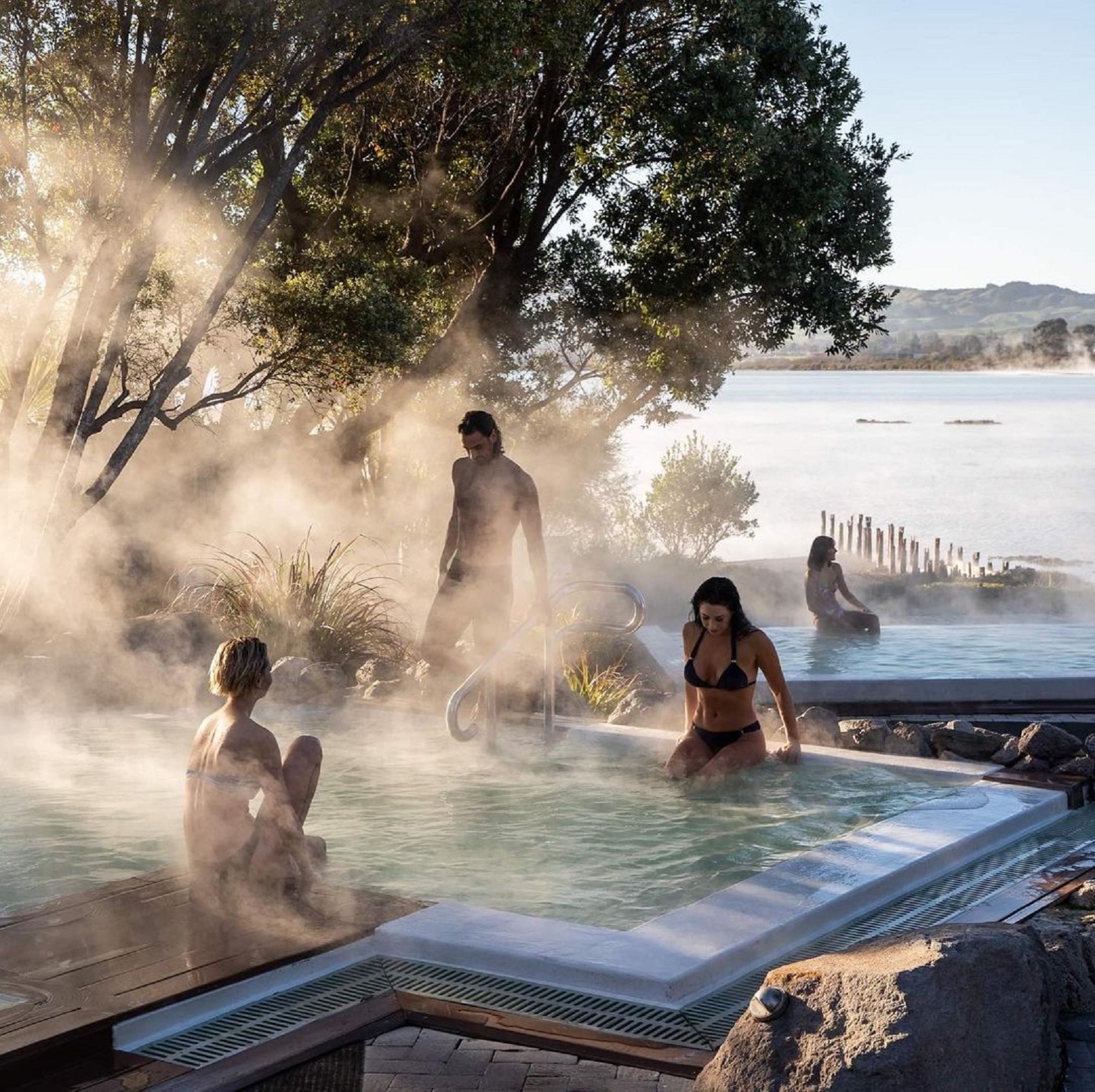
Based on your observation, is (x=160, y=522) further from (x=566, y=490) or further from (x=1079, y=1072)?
→ (x=1079, y=1072)

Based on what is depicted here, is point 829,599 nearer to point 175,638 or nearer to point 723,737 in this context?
point 175,638

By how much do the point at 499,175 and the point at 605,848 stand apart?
32.2 ft

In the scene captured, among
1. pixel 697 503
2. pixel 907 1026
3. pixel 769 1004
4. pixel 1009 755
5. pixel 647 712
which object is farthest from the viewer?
pixel 697 503

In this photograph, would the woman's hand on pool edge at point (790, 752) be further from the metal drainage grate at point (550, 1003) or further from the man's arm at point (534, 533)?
the metal drainage grate at point (550, 1003)

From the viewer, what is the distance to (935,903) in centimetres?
506

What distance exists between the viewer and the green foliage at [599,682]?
9578 millimetres

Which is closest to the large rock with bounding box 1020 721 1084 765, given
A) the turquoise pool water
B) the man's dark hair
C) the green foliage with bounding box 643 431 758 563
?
the turquoise pool water

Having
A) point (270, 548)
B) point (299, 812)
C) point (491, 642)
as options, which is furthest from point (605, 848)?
point (270, 548)

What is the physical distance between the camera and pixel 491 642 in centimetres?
838

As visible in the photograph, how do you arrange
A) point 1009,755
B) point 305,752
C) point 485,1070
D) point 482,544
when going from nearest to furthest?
point 485,1070
point 305,752
point 1009,755
point 482,544

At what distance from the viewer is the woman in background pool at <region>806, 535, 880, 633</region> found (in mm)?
12992

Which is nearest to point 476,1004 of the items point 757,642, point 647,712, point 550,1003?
point 550,1003

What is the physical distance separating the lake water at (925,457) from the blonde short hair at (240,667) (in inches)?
1547

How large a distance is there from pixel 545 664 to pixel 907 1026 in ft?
16.2
